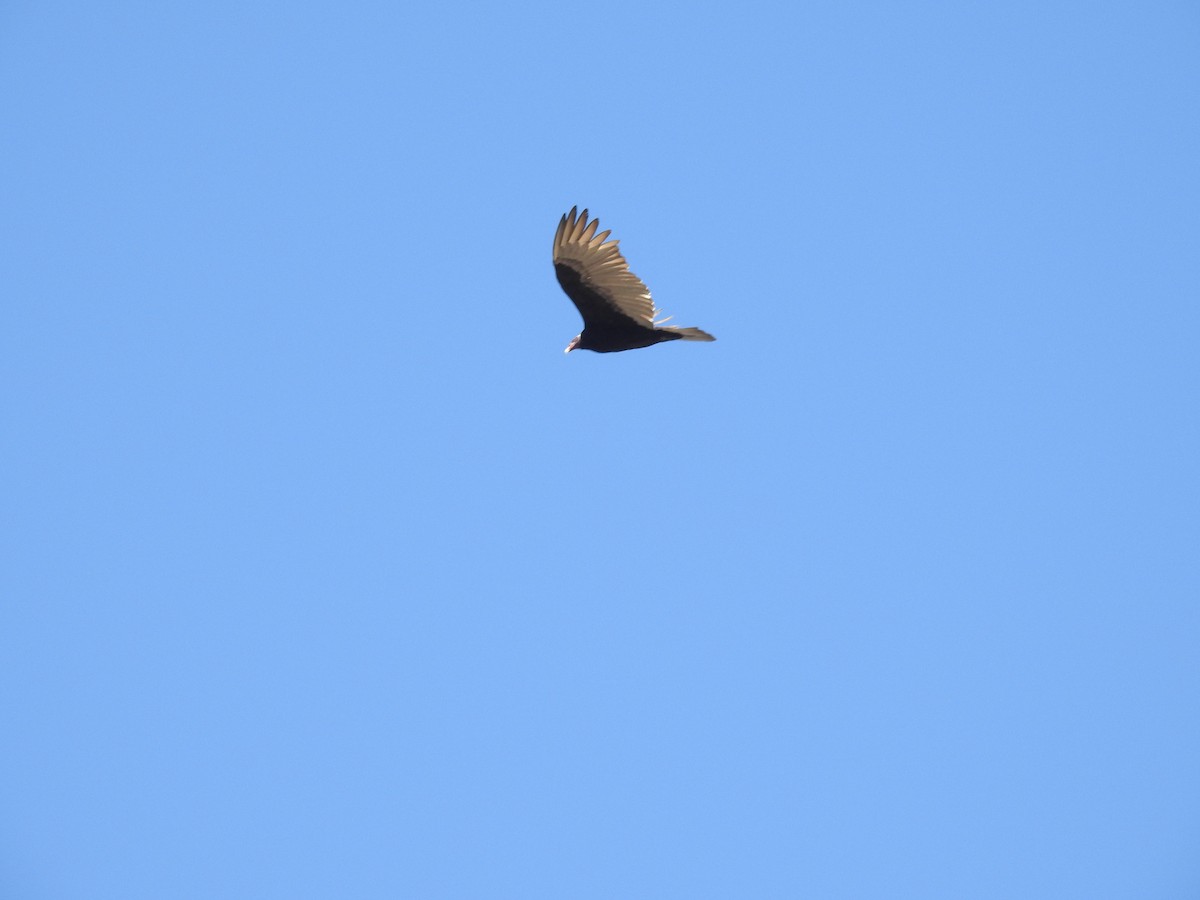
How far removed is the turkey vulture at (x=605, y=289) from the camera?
618 inches

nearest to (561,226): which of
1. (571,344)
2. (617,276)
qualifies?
(617,276)

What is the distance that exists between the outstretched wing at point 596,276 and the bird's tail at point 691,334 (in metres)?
0.52

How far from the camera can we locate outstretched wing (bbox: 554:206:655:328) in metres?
15.7

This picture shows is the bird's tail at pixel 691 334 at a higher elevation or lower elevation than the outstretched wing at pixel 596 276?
lower

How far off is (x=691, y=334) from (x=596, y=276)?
1.61 m

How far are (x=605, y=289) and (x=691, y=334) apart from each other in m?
1.45

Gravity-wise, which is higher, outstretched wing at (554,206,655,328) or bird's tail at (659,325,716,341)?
outstretched wing at (554,206,655,328)

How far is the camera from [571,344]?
17.3 meters

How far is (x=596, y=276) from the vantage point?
16031 mm

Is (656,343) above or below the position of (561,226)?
below

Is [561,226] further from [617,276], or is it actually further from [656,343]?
[656,343]

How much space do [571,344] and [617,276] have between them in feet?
5.68

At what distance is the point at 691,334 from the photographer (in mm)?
15711

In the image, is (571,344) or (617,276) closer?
(617,276)
